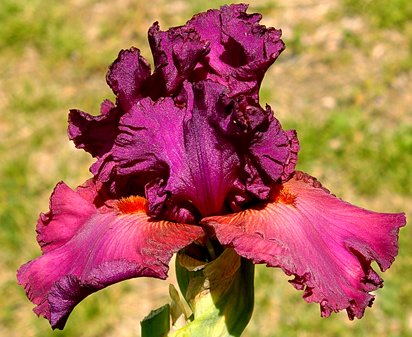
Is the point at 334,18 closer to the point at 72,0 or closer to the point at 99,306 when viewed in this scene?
the point at 72,0

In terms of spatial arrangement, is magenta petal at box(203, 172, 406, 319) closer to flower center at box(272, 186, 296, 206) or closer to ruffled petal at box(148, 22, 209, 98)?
flower center at box(272, 186, 296, 206)

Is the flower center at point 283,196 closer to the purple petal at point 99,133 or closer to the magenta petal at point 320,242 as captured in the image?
the magenta petal at point 320,242

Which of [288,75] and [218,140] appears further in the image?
[288,75]

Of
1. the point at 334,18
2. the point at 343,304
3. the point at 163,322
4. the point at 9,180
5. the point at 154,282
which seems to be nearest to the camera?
the point at 343,304

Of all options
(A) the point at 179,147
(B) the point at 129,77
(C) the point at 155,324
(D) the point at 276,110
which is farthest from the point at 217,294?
(D) the point at 276,110

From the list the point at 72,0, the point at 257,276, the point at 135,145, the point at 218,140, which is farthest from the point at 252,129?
the point at 72,0

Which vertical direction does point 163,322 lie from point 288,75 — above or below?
above

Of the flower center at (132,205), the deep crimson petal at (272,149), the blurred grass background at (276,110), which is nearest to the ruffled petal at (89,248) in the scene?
the flower center at (132,205)
